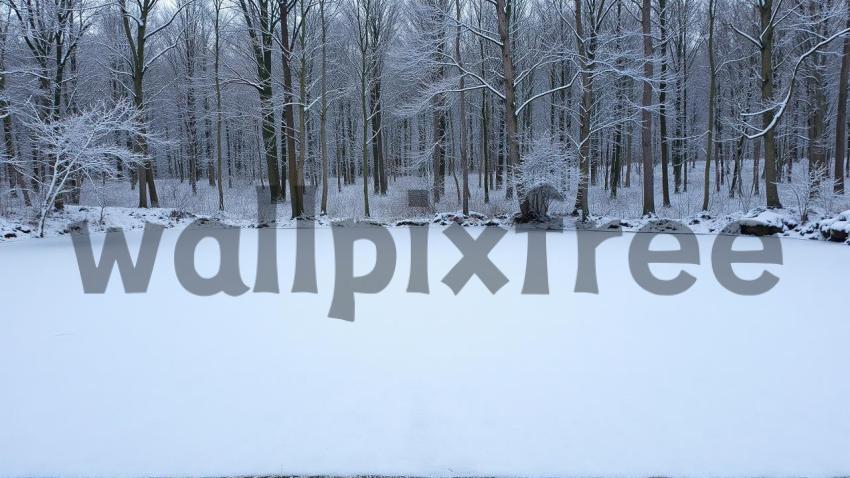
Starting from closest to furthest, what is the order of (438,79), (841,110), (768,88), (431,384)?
(431,384) < (768,88) < (841,110) < (438,79)

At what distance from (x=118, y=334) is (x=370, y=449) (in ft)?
11.5

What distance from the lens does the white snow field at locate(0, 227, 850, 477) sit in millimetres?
2607

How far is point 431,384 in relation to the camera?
3459mm

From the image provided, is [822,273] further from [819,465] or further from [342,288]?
[342,288]

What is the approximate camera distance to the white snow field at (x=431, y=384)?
2.61 meters

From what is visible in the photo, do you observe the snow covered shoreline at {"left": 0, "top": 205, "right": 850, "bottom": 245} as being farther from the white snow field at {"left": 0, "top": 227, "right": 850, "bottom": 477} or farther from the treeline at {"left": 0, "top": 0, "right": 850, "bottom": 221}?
the white snow field at {"left": 0, "top": 227, "right": 850, "bottom": 477}

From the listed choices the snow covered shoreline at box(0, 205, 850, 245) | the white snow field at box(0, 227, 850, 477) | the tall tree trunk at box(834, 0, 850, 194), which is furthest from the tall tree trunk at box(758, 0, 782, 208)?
the white snow field at box(0, 227, 850, 477)

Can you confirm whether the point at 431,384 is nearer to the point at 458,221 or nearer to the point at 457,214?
the point at 458,221

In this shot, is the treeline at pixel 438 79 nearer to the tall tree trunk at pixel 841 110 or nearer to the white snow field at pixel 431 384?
the tall tree trunk at pixel 841 110

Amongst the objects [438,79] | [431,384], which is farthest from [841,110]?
[431,384]

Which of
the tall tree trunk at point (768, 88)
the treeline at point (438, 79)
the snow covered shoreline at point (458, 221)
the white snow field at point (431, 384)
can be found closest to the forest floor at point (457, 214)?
the snow covered shoreline at point (458, 221)

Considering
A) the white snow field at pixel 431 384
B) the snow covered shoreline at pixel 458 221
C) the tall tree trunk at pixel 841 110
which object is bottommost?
the white snow field at pixel 431 384

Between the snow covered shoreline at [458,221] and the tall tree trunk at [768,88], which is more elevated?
the tall tree trunk at [768,88]

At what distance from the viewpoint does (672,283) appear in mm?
6707
